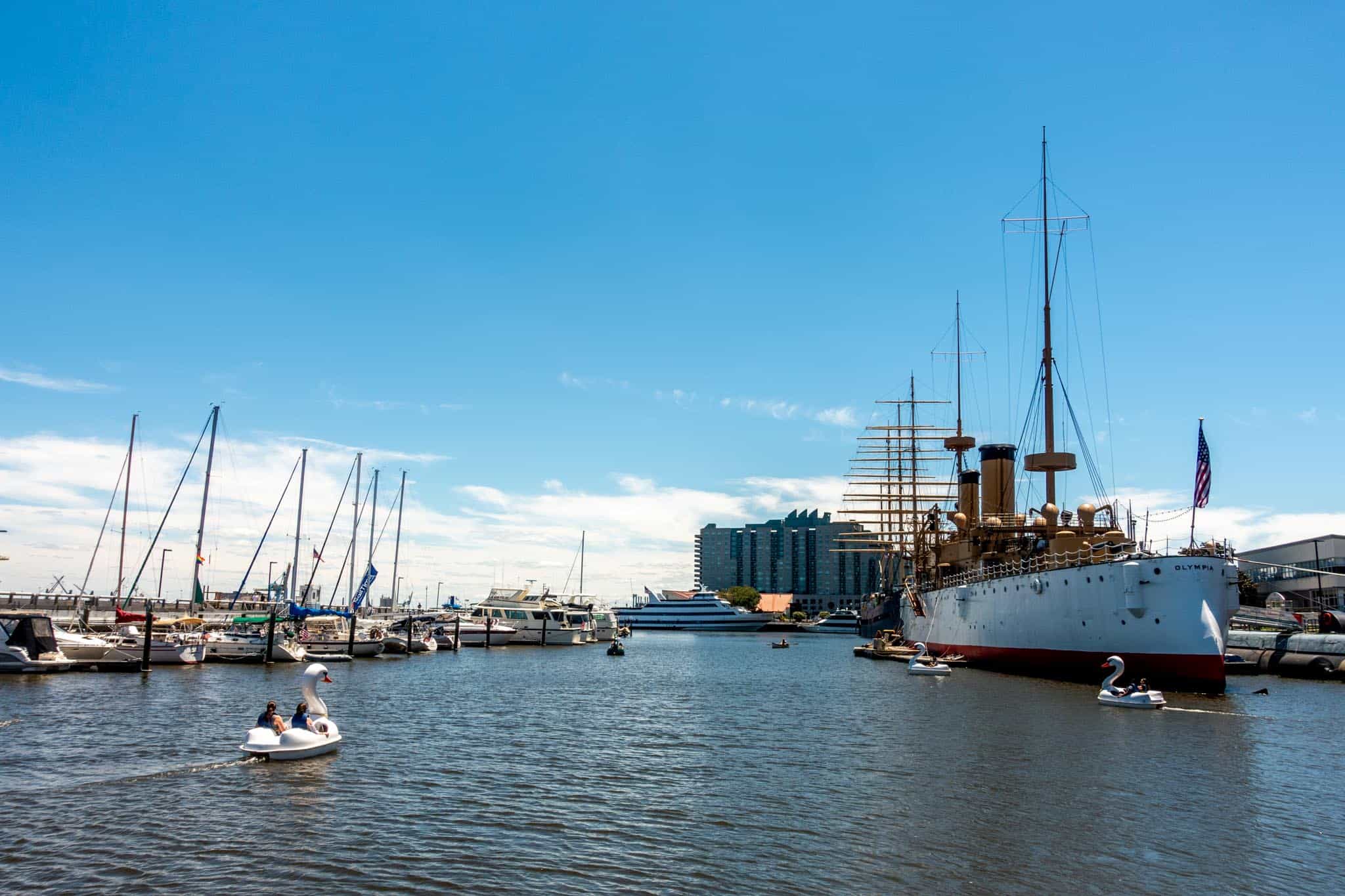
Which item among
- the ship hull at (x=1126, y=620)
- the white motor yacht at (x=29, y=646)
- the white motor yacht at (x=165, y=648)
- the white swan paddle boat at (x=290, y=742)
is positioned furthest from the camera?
the white motor yacht at (x=165, y=648)

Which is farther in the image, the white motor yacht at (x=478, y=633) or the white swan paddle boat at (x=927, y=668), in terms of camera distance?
the white motor yacht at (x=478, y=633)

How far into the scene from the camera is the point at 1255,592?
8419cm

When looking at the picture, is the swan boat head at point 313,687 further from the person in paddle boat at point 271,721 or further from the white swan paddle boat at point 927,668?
the white swan paddle boat at point 927,668

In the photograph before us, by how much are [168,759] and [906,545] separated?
332 feet

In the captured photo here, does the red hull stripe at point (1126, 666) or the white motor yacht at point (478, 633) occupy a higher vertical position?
the red hull stripe at point (1126, 666)

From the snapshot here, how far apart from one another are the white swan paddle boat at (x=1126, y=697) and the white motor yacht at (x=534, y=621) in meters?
70.2

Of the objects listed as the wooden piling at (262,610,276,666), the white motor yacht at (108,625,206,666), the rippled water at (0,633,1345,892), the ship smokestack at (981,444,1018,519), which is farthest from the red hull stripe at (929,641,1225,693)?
the white motor yacht at (108,625,206,666)

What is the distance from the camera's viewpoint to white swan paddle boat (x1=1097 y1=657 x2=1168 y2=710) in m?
34.4

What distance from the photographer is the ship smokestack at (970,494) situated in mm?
83688

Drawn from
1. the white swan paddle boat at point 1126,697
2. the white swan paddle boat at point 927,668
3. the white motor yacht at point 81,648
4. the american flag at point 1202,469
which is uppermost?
the american flag at point 1202,469

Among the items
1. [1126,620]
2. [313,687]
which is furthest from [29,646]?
[1126,620]

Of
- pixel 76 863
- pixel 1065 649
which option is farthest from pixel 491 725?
pixel 1065 649

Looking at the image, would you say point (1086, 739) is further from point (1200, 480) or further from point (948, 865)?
point (1200, 480)

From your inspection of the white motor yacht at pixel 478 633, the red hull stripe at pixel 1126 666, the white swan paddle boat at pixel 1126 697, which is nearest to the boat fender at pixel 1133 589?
the red hull stripe at pixel 1126 666
